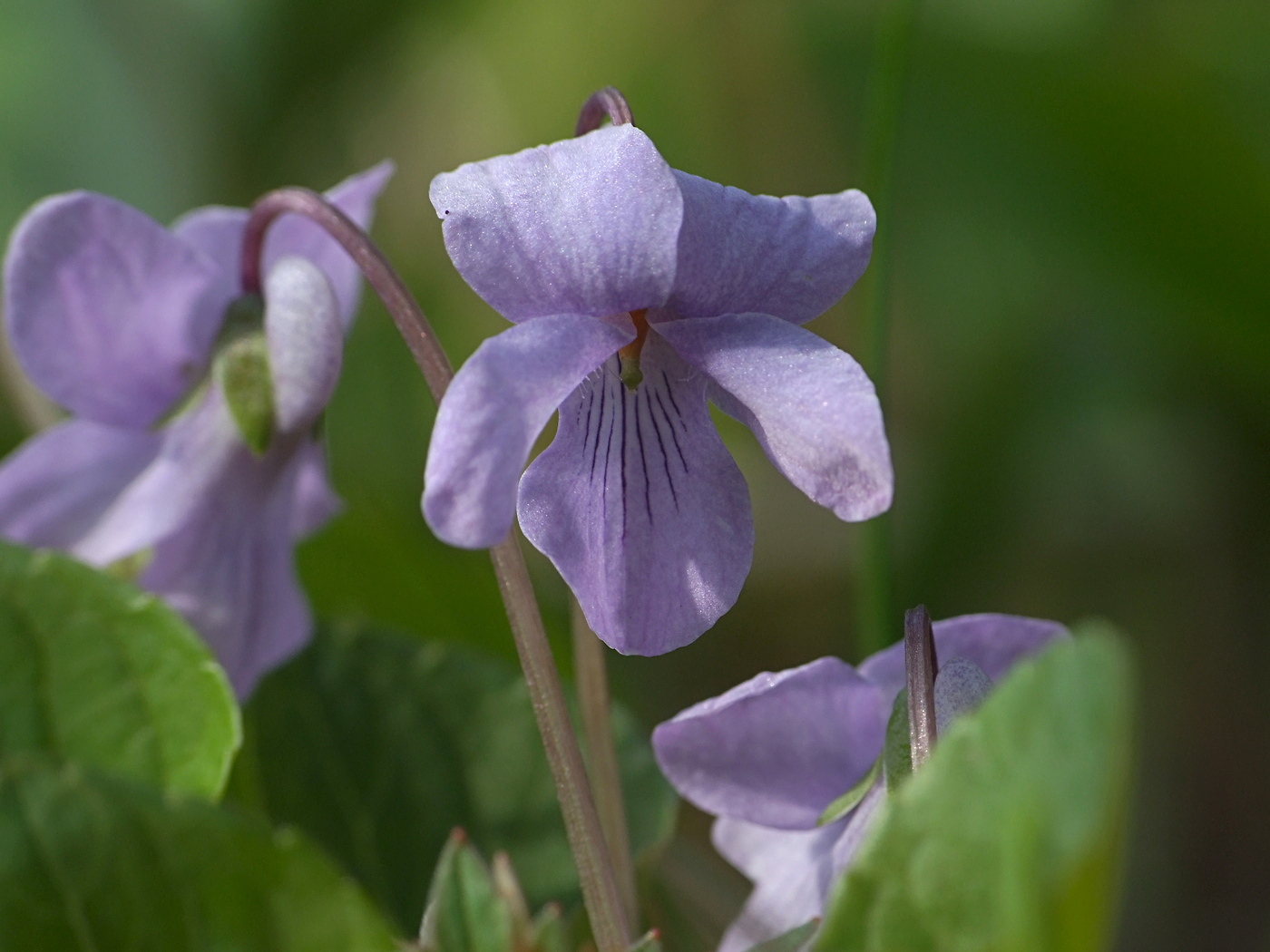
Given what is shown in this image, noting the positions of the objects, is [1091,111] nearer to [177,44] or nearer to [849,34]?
[849,34]

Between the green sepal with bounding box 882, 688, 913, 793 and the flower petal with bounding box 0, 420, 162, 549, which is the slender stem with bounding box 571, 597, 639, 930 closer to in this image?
the green sepal with bounding box 882, 688, 913, 793

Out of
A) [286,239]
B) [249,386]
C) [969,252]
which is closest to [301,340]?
[249,386]

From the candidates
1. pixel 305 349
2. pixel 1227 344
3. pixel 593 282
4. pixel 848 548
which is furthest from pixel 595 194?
pixel 1227 344

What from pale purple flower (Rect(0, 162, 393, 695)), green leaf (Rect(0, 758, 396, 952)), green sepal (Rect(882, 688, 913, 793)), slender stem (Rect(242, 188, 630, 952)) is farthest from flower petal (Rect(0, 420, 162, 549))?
green sepal (Rect(882, 688, 913, 793))

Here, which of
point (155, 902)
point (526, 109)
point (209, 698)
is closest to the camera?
point (155, 902)

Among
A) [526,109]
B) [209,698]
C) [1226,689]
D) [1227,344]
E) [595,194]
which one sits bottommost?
[1226,689]

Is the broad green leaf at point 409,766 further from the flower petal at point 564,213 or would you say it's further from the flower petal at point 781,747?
the flower petal at point 564,213

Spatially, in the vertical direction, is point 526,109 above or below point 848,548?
above
